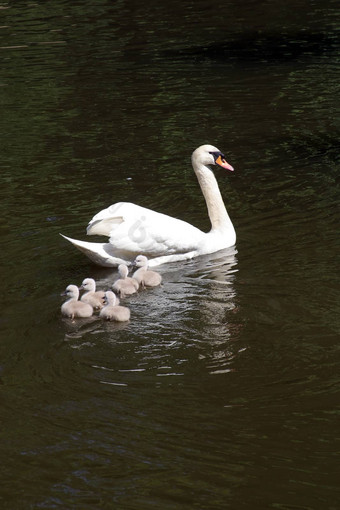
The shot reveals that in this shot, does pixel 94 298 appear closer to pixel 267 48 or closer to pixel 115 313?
pixel 115 313

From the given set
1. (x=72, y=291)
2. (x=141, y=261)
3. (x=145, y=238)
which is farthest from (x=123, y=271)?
(x=72, y=291)

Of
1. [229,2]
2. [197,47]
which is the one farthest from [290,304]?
[229,2]

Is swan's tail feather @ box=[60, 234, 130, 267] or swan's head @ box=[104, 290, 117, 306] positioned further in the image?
swan's tail feather @ box=[60, 234, 130, 267]

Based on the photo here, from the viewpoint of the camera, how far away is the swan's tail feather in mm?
9234

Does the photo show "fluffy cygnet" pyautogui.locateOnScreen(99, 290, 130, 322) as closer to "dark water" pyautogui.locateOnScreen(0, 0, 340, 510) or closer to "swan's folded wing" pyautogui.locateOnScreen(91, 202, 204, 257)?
"dark water" pyautogui.locateOnScreen(0, 0, 340, 510)

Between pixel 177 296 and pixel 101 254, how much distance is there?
3.68ft

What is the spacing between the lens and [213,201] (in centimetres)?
1016

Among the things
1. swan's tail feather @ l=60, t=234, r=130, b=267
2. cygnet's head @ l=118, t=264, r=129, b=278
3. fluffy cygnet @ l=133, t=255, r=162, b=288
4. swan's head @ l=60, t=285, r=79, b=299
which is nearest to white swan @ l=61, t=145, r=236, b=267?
swan's tail feather @ l=60, t=234, r=130, b=267

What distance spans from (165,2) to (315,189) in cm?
1512

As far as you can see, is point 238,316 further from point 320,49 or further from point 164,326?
point 320,49

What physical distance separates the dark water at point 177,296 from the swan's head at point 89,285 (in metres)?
0.30

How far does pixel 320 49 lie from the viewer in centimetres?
1861

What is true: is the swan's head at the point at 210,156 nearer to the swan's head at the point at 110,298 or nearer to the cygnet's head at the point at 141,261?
the cygnet's head at the point at 141,261

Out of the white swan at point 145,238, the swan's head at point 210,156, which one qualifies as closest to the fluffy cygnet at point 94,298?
the white swan at point 145,238
